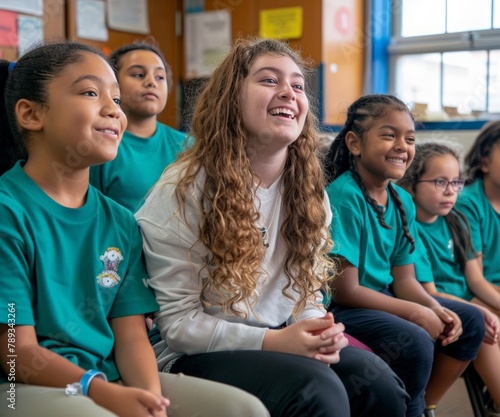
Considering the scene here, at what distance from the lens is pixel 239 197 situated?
1266 mm

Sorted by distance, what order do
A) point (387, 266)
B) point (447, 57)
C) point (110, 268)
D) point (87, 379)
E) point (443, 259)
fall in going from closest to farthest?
1. point (87, 379)
2. point (110, 268)
3. point (387, 266)
4. point (443, 259)
5. point (447, 57)

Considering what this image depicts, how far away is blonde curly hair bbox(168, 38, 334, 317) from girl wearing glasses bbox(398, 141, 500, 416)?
61 centimetres

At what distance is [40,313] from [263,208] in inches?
19.8

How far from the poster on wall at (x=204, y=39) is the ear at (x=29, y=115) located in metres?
2.46

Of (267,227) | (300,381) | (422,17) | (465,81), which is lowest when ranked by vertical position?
(300,381)

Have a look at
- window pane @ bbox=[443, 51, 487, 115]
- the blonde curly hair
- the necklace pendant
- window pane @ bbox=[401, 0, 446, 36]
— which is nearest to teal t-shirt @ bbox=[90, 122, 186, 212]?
the blonde curly hair

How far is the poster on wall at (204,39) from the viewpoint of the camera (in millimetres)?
3561

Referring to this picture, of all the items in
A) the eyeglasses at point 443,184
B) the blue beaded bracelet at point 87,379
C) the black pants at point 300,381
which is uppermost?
the eyeglasses at point 443,184

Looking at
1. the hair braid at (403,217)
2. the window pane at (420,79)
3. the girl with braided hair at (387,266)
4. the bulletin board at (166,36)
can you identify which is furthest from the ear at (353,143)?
the bulletin board at (166,36)

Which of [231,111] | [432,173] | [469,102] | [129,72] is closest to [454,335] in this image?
[432,173]

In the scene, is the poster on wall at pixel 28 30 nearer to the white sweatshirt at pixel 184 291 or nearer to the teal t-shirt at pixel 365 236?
the teal t-shirt at pixel 365 236

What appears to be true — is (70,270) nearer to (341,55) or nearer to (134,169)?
(134,169)

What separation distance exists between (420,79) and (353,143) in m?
1.81

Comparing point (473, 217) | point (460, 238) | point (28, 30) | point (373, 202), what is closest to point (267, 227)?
point (373, 202)
